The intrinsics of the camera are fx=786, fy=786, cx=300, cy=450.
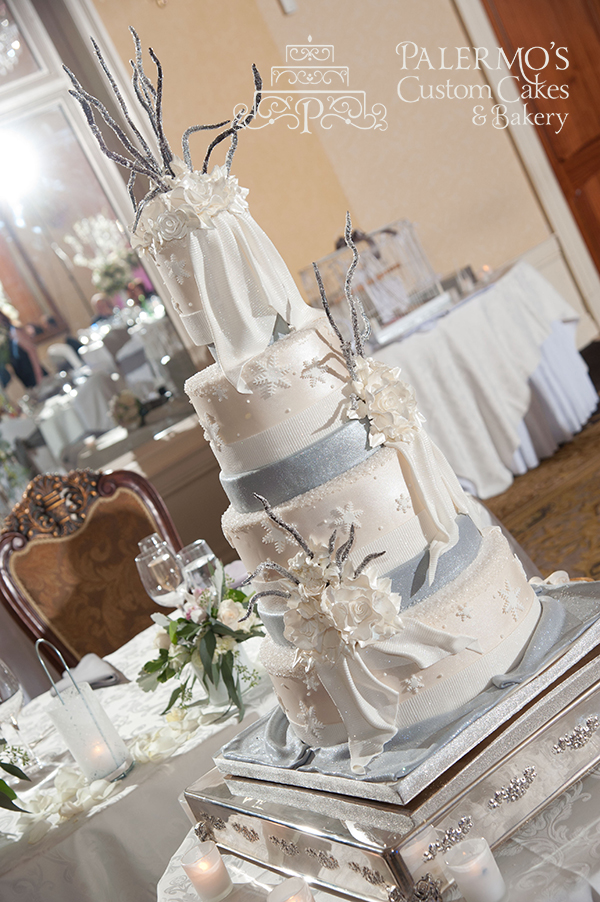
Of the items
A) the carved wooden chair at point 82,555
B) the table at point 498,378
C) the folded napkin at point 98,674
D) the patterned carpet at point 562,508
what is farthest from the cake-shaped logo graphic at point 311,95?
the folded napkin at point 98,674

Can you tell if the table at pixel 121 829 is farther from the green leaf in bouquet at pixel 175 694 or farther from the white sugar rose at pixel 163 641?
the white sugar rose at pixel 163 641

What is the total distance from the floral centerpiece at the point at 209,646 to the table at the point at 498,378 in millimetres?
2638

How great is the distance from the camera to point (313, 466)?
107cm

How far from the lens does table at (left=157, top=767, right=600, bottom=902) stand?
0.82 metres

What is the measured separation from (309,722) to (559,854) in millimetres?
364

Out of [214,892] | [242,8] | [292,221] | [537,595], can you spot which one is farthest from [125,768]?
[242,8]

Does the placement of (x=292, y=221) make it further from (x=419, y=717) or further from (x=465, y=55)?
(x=419, y=717)

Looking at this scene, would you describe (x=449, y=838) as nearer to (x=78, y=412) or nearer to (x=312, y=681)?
(x=312, y=681)

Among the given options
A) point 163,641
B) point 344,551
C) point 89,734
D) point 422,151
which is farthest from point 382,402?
point 422,151

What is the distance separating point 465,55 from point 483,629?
581cm

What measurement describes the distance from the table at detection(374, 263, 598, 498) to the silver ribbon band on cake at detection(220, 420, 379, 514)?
300 centimetres

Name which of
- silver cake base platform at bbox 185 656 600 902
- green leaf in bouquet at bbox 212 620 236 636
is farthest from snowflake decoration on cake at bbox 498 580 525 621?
green leaf in bouquet at bbox 212 620 236 636

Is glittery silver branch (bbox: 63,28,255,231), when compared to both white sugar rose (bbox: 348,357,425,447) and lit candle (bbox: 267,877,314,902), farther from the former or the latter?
lit candle (bbox: 267,877,314,902)

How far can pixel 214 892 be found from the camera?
108cm
